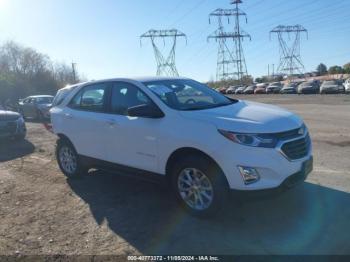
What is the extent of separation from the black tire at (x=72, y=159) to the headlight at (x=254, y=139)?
10.7 feet

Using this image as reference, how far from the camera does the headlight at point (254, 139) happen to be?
433 cm

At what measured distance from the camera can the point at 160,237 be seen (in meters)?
4.45

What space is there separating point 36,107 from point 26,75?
5072 cm

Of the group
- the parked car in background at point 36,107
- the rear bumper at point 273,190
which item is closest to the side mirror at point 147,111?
the rear bumper at point 273,190

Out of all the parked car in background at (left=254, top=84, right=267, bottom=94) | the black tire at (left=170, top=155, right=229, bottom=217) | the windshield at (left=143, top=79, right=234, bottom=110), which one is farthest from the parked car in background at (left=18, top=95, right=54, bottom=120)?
the parked car in background at (left=254, top=84, right=267, bottom=94)

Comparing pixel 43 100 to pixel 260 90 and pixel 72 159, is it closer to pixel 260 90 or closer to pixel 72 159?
pixel 72 159

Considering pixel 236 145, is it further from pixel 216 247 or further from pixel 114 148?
pixel 114 148

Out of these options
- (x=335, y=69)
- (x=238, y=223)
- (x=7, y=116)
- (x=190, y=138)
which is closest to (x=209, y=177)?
(x=190, y=138)

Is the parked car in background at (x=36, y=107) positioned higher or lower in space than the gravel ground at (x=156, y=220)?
higher

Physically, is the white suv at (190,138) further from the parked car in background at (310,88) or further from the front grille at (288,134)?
the parked car in background at (310,88)

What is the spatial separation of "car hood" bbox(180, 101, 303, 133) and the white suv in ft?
0.04

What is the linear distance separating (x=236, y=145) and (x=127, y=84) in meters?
2.19

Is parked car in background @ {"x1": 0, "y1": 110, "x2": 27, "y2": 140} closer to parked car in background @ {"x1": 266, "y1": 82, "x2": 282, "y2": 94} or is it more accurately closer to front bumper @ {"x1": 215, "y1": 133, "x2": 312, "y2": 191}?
front bumper @ {"x1": 215, "y1": 133, "x2": 312, "y2": 191}

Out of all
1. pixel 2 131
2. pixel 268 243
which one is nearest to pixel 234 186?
pixel 268 243
